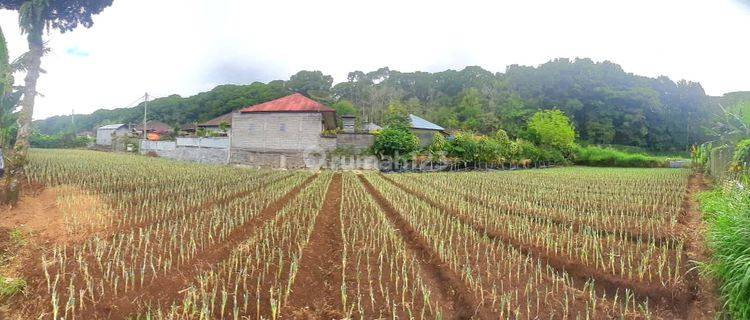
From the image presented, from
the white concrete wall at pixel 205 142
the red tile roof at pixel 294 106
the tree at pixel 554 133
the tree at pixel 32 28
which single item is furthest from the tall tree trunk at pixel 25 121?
the tree at pixel 554 133

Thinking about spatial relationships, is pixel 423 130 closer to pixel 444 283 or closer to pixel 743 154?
pixel 743 154

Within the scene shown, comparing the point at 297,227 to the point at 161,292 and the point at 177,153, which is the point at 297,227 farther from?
the point at 177,153

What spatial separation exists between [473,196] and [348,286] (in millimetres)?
9581

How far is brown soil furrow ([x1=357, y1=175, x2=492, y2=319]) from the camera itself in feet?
15.6

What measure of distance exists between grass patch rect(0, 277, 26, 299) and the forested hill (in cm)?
4858

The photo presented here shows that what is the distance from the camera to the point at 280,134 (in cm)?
3000

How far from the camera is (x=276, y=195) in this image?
1338 cm

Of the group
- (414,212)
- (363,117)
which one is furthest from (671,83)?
(414,212)

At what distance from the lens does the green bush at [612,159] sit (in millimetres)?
39406

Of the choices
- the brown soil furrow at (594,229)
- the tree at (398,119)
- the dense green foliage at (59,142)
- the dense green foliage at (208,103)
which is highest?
the dense green foliage at (208,103)

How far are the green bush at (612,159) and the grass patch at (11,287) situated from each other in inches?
1836

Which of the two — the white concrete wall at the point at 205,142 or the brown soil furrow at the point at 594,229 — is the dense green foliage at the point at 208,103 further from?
the brown soil furrow at the point at 594,229

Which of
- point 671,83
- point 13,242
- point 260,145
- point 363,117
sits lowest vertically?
point 13,242

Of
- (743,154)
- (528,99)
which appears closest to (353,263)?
(743,154)
